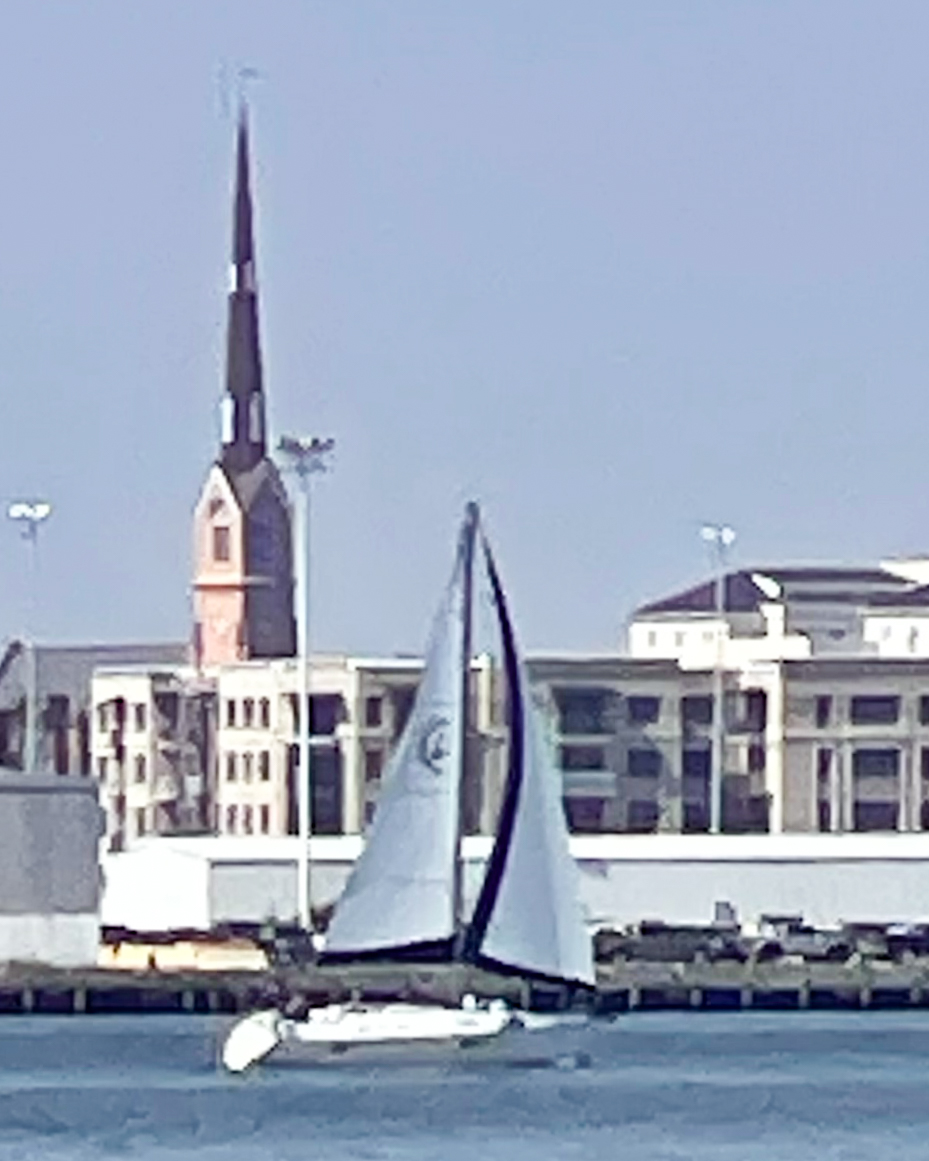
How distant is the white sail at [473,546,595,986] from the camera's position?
101188 millimetres

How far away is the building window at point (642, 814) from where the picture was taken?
170m

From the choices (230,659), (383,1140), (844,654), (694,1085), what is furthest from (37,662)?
(383,1140)

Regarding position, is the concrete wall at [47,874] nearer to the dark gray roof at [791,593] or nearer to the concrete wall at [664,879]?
the concrete wall at [664,879]

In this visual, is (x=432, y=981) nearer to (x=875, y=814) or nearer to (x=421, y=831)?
(x=421, y=831)

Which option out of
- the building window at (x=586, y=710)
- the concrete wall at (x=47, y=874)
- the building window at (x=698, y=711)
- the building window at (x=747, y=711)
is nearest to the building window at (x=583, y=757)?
the building window at (x=586, y=710)

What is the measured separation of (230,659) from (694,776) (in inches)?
933

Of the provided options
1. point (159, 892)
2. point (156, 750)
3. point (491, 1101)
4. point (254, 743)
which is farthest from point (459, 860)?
point (156, 750)

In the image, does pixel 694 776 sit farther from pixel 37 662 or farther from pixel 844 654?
pixel 37 662

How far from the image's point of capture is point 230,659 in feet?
627

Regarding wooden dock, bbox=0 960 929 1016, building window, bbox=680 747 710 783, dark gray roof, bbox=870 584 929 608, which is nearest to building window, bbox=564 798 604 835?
building window, bbox=680 747 710 783

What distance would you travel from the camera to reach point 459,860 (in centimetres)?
10238

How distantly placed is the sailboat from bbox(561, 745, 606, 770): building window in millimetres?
63819

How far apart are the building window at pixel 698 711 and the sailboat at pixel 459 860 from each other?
67.0 m

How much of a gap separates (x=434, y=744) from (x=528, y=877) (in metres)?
3.06
